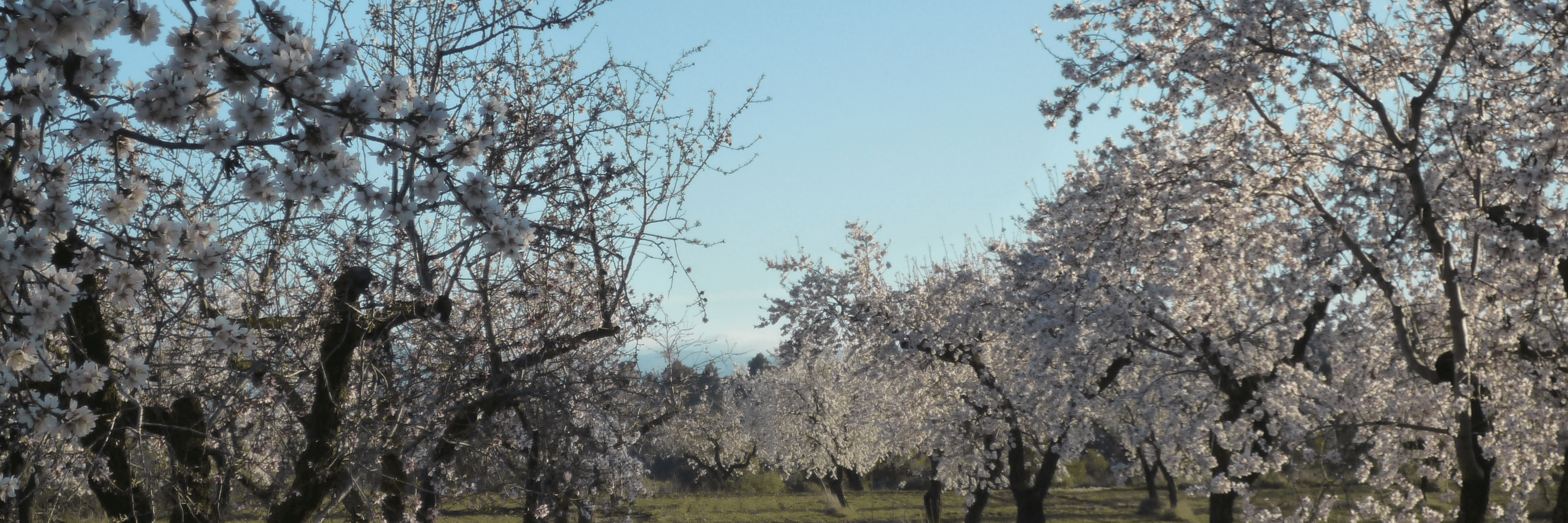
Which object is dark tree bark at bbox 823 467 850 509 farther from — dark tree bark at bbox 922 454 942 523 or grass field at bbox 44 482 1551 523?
dark tree bark at bbox 922 454 942 523

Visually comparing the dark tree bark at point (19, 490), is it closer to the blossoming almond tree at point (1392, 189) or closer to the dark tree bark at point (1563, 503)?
the blossoming almond tree at point (1392, 189)

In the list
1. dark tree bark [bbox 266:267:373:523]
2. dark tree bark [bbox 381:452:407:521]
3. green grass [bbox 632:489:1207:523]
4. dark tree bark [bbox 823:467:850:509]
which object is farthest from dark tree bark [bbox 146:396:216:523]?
dark tree bark [bbox 823:467:850:509]

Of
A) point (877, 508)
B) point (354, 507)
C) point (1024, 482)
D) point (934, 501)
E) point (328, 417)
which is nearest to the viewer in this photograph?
point (328, 417)

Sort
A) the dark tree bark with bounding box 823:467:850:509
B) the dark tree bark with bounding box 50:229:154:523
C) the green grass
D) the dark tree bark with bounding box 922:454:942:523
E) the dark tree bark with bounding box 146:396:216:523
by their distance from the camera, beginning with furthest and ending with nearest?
the dark tree bark with bounding box 823:467:850:509 → the green grass → the dark tree bark with bounding box 922:454:942:523 → the dark tree bark with bounding box 146:396:216:523 → the dark tree bark with bounding box 50:229:154:523

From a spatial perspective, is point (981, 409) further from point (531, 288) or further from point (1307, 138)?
point (531, 288)

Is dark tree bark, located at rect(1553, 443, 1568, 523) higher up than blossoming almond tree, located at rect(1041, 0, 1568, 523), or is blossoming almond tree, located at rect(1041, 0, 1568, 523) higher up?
blossoming almond tree, located at rect(1041, 0, 1568, 523)

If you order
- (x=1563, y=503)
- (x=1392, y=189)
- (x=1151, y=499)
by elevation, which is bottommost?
(x=1563, y=503)

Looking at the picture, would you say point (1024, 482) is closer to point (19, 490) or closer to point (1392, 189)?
point (1392, 189)

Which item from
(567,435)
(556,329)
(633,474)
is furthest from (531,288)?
(633,474)

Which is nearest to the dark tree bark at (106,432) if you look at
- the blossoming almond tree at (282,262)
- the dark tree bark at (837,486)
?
the blossoming almond tree at (282,262)

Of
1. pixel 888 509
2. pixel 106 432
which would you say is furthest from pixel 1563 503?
pixel 888 509

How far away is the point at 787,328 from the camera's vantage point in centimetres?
1570

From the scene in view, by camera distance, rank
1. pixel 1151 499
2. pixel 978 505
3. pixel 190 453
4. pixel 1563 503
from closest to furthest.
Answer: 1. pixel 190 453
2. pixel 1563 503
3. pixel 978 505
4. pixel 1151 499

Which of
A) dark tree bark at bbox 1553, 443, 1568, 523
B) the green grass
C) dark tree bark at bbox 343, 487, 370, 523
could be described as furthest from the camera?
the green grass
